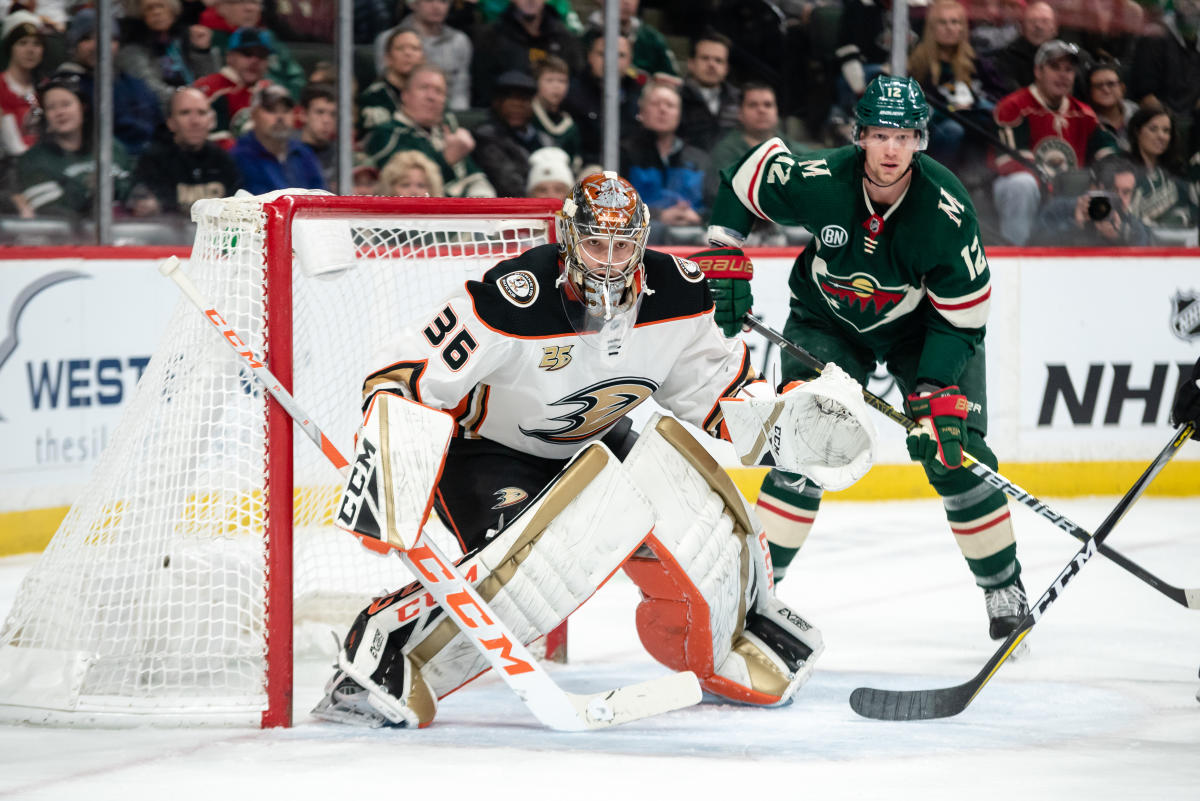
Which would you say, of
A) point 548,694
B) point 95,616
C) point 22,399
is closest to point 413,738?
point 548,694

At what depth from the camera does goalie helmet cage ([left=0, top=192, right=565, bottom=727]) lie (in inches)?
99.6

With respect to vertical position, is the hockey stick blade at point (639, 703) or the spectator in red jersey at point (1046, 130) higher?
the spectator in red jersey at point (1046, 130)

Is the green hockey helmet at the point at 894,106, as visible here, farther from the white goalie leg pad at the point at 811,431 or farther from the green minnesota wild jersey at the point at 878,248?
the white goalie leg pad at the point at 811,431

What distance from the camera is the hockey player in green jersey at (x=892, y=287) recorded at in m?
3.04

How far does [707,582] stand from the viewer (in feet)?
8.44

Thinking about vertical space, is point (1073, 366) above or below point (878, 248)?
below

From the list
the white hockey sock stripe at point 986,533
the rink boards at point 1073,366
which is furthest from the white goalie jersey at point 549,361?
the rink boards at point 1073,366

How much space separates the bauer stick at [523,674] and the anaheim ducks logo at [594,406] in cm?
38

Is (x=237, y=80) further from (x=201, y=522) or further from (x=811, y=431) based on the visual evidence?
(x=811, y=431)

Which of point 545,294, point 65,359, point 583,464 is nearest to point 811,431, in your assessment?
point 583,464

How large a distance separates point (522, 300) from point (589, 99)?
2.95 m

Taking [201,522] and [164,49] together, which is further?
[164,49]

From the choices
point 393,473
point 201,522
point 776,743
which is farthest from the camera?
point 201,522

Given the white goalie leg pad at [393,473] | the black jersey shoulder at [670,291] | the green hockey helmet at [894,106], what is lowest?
the white goalie leg pad at [393,473]
